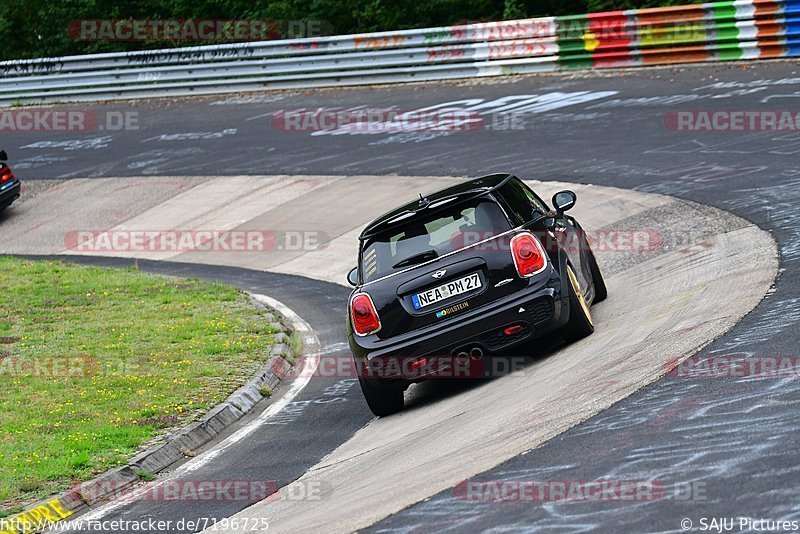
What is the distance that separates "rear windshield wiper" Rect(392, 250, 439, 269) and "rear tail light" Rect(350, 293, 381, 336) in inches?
14.4

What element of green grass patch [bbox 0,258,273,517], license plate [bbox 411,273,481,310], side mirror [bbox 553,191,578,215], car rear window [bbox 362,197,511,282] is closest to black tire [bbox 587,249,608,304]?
side mirror [bbox 553,191,578,215]

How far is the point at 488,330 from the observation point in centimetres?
859

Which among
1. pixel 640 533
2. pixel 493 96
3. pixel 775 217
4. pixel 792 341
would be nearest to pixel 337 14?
pixel 493 96

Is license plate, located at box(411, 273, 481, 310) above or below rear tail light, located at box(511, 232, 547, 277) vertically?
below

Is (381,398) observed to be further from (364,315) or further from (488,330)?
(488,330)

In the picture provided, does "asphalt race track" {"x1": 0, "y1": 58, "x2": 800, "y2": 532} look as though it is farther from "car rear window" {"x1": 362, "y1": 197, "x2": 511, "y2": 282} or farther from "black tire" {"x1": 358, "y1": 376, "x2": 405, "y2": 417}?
"car rear window" {"x1": 362, "y1": 197, "x2": 511, "y2": 282}

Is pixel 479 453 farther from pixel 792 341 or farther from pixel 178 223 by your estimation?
pixel 178 223

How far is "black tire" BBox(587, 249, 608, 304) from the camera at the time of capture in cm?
1078

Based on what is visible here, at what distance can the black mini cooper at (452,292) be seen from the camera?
8.62 metres

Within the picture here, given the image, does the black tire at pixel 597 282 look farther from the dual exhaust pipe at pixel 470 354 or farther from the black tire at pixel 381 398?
the black tire at pixel 381 398

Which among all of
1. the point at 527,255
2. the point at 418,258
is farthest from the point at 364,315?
the point at 527,255

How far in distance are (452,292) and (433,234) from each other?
0.61 metres

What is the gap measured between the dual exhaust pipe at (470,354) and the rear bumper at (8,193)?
51.5 ft

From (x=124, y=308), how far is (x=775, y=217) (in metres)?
7.92
